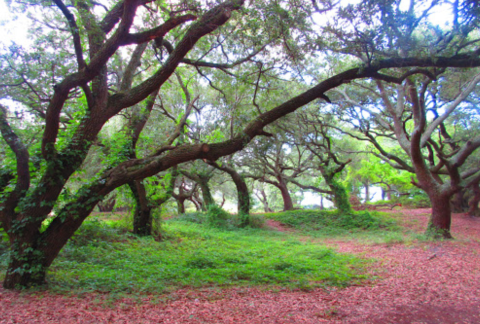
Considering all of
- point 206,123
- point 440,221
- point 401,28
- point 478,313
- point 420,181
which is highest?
point 206,123

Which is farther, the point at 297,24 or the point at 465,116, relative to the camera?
the point at 465,116

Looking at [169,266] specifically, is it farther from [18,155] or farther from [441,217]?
[441,217]

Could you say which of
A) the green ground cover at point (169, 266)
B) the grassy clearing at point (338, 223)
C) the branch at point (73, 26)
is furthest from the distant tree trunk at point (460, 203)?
the branch at point (73, 26)

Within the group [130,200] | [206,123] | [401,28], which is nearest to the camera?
[401,28]

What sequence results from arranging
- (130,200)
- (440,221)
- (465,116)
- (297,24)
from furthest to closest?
(465,116) → (130,200) → (440,221) → (297,24)

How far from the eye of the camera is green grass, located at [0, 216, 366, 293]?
14.2 ft

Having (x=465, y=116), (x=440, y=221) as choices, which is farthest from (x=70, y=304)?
(x=465, y=116)

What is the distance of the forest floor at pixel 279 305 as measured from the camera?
→ 3.23 metres

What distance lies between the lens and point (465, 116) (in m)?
12.5

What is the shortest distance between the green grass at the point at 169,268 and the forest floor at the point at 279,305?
338 millimetres

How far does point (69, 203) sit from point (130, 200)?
514 cm

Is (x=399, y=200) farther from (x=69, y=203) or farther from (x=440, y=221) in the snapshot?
(x=69, y=203)

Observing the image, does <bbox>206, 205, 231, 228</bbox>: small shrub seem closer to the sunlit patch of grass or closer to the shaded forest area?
the shaded forest area

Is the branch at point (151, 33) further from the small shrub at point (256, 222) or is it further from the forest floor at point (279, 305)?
the small shrub at point (256, 222)
